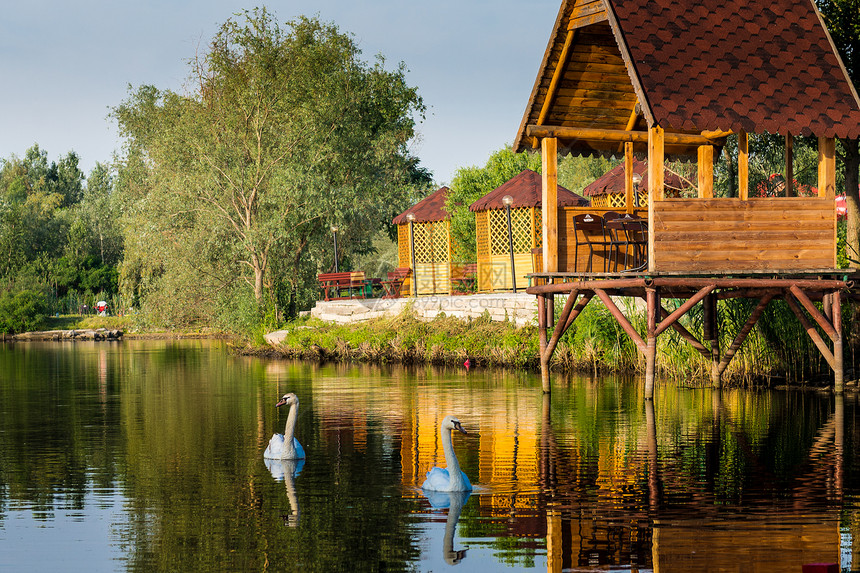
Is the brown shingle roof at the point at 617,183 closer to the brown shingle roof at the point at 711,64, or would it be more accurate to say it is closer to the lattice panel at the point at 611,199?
the lattice panel at the point at 611,199

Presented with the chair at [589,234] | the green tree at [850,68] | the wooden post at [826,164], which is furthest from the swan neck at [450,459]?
the green tree at [850,68]

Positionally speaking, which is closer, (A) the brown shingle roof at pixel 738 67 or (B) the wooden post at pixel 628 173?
(A) the brown shingle roof at pixel 738 67

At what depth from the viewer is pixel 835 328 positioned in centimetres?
1800

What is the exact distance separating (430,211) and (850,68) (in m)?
18.3

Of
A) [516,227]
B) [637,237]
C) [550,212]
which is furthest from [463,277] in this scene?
[550,212]

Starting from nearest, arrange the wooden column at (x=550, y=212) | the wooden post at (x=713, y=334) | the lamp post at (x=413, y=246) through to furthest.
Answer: the wooden column at (x=550, y=212) → the wooden post at (x=713, y=334) → the lamp post at (x=413, y=246)

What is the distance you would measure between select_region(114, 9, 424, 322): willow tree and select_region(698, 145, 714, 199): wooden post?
65.7ft

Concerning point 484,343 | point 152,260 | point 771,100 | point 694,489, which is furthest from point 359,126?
point 694,489

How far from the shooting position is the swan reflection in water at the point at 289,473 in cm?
1052

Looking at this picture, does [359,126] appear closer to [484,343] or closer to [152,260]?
[152,260]

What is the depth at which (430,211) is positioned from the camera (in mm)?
39000

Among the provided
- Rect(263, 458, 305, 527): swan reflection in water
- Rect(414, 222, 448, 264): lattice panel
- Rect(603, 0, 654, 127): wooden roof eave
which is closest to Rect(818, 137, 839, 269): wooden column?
Rect(603, 0, 654, 127): wooden roof eave

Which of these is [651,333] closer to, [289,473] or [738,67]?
[738,67]

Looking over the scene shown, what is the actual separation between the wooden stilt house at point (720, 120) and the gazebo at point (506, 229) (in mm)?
13529
